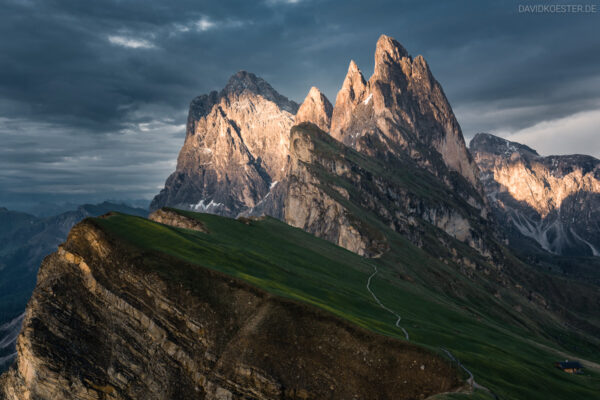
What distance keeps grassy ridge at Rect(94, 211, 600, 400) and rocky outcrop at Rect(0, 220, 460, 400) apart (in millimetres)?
3682

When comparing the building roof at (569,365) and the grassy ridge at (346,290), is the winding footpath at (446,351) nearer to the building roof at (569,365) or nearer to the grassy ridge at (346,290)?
the grassy ridge at (346,290)

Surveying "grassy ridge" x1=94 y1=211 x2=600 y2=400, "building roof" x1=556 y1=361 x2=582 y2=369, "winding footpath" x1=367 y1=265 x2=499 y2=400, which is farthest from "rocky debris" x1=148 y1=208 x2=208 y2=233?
"building roof" x1=556 y1=361 x2=582 y2=369

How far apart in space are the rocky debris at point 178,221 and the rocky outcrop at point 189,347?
47874 mm

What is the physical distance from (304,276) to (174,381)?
41059 mm

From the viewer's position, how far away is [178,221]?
366ft

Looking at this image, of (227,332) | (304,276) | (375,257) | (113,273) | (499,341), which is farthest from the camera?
(375,257)

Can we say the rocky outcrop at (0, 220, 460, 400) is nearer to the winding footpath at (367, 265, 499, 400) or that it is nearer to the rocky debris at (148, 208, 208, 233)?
the winding footpath at (367, 265, 499, 400)

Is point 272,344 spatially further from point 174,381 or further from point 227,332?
point 174,381

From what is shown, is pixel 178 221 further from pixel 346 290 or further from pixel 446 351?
pixel 446 351

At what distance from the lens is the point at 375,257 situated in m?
181

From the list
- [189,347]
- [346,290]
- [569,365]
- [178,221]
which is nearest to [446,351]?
[346,290]

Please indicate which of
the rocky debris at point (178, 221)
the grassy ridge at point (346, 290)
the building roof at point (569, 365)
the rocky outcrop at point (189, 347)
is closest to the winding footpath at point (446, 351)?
the grassy ridge at point (346, 290)

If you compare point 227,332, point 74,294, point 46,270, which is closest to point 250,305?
point 227,332

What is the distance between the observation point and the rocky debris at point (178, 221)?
355 ft
